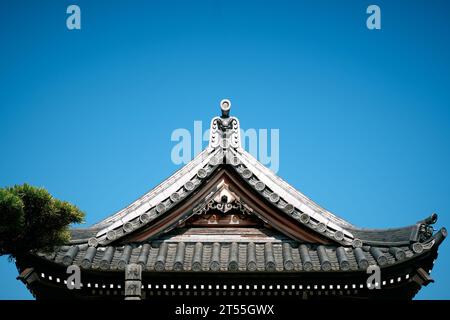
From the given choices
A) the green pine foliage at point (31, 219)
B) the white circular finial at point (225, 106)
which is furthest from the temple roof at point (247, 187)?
the green pine foliage at point (31, 219)

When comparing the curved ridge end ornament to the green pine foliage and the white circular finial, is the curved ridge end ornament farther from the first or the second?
the green pine foliage

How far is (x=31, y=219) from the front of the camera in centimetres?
936

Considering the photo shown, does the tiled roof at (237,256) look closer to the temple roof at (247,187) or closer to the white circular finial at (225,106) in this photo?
the temple roof at (247,187)

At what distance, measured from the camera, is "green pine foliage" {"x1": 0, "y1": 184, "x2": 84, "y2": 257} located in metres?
8.88

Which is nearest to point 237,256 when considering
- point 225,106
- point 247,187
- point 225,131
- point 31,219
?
point 247,187

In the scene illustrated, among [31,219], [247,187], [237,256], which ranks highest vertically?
[31,219]

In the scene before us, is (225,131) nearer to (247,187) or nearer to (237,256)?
(247,187)

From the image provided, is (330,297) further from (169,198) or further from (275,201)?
(169,198)

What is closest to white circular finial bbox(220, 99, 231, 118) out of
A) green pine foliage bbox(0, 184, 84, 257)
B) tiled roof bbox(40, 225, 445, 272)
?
tiled roof bbox(40, 225, 445, 272)

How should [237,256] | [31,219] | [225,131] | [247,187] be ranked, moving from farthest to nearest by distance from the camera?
1. [225,131]
2. [247,187]
3. [237,256]
4. [31,219]

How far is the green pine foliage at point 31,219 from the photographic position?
29.1ft

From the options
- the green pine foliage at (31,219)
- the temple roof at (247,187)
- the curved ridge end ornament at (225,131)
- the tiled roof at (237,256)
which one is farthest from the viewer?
the curved ridge end ornament at (225,131)
